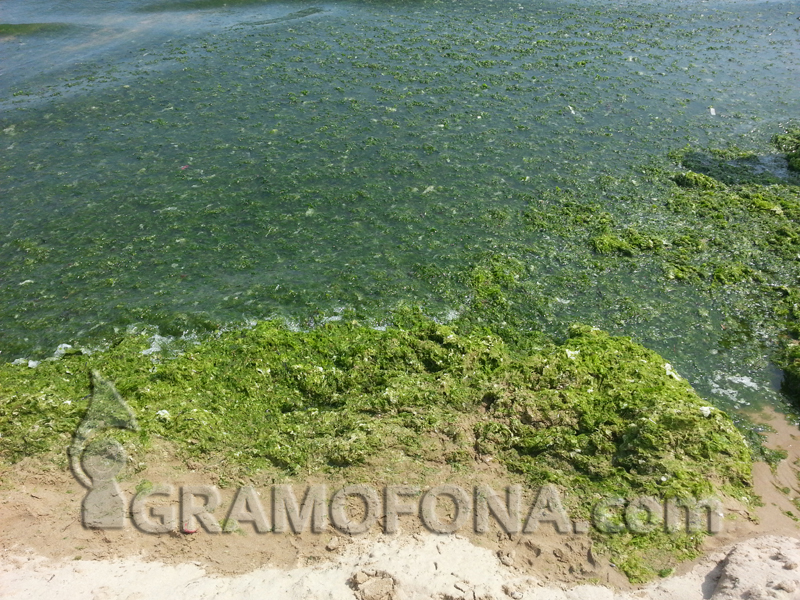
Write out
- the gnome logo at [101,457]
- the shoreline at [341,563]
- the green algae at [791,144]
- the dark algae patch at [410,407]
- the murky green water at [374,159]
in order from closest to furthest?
the shoreline at [341,563] < the gnome logo at [101,457] < the dark algae patch at [410,407] < the murky green water at [374,159] < the green algae at [791,144]

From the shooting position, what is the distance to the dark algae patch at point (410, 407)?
794cm

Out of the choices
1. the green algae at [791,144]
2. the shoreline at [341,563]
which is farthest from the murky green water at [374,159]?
the shoreline at [341,563]

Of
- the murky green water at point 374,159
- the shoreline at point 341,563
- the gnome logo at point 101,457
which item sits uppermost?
the murky green water at point 374,159

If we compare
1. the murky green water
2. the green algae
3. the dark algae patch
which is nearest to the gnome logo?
the dark algae patch

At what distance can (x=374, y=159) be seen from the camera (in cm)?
1521

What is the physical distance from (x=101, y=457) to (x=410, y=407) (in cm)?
443

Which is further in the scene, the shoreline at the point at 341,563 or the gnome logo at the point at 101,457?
the gnome logo at the point at 101,457

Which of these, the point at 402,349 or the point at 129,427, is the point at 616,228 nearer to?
the point at 402,349

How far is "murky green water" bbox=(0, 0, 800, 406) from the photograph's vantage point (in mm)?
11133

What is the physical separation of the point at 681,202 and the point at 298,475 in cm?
1108

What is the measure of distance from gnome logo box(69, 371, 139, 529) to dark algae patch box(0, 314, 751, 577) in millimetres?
198

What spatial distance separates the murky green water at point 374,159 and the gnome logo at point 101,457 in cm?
212

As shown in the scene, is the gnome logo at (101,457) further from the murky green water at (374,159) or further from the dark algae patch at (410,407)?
the murky green water at (374,159)

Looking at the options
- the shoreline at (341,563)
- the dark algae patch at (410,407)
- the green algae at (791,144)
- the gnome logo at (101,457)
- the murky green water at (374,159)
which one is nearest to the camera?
the shoreline at (341,563)
